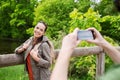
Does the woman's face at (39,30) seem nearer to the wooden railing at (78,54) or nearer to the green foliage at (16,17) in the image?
the wooden railing at (78,54)

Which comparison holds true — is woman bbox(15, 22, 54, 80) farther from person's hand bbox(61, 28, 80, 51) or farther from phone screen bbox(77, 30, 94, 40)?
person's hand bbox(61, 28, 80, 51)

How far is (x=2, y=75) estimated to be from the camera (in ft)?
51.5

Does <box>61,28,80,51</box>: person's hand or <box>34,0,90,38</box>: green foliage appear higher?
<box>61,28,80,51</box>: person's hand

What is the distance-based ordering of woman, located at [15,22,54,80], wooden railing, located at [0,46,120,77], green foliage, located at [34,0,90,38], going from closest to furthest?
wooden railing, located at [0,46,120,77]
woman, located at [15,22,54,80]
green foliage, located at [34,0,90,38]

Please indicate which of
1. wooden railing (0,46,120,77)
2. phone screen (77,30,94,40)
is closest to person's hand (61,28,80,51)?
phone screen (77,30,94,40)

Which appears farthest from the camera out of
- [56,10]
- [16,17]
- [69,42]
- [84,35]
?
[16,17]

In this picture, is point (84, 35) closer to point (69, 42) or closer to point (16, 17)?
point (69, 42)

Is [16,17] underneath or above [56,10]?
underneath

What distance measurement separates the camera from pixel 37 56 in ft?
11.4

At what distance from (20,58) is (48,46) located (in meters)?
0.31

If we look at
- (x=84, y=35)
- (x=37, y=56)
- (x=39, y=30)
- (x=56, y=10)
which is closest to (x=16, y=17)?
(x=56, y=10)

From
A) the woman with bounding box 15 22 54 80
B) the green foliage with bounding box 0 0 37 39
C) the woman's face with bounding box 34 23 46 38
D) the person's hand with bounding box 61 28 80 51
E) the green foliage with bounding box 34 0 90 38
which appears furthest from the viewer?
the green foliage with bounding box 0 0 37 39

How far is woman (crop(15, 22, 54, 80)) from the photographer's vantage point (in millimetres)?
3443

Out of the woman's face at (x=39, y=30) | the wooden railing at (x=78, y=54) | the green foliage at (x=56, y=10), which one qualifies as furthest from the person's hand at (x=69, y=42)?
the green foliage at (x=56, y=10)
